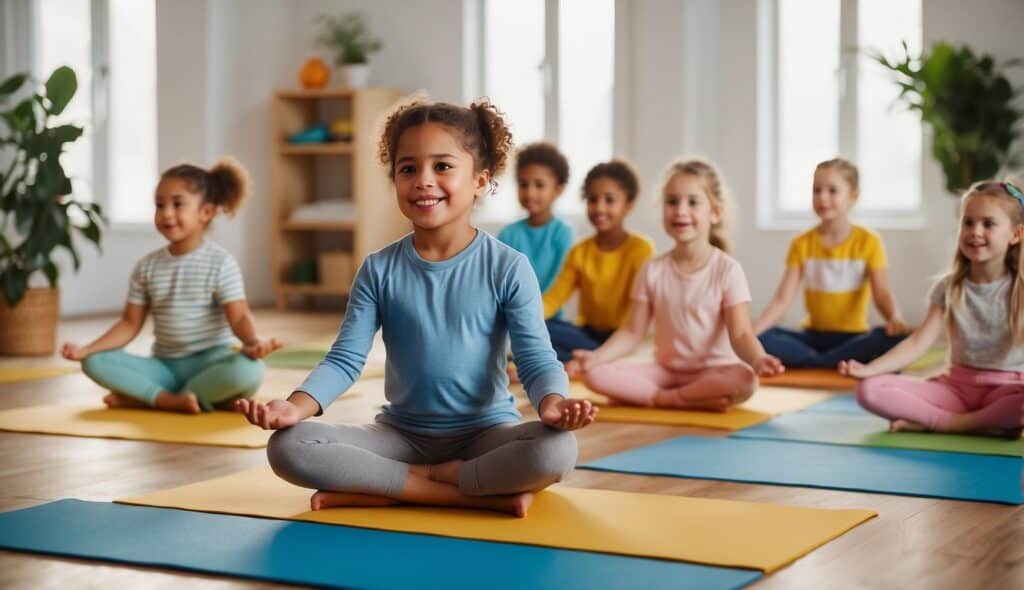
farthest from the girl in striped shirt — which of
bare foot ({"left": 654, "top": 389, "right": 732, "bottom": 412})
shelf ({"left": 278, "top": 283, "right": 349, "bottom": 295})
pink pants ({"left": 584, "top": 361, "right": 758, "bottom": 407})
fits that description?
shelf ({"left": 278, "top": 283, "right": 349, "bottom": 295})

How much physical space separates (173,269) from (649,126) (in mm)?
3160

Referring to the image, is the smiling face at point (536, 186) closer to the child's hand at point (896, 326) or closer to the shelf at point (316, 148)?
the child's hand at point (896, 326)

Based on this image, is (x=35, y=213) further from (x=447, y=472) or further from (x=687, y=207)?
(x=447, y=472)

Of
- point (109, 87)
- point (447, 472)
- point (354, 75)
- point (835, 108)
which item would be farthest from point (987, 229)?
point (109, 87)

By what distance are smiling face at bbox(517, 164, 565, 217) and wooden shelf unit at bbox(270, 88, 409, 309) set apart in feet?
8.14

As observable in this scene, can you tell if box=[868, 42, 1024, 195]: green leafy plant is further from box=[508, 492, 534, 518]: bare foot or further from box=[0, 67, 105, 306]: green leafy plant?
box=[508, 492, 534, 518]: bare foot

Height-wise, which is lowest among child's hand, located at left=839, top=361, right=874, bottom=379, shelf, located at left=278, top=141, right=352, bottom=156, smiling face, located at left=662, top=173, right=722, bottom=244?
child's hand, located at left=839, top=361, right=874, bottom=379

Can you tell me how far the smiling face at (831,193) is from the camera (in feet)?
13.5

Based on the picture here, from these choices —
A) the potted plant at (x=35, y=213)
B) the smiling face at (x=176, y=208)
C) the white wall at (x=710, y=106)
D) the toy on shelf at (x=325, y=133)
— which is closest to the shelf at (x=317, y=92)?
the toy on shelf at (x=325, y=133)

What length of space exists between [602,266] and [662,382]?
69 cm

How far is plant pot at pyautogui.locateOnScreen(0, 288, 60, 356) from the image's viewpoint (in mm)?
4871

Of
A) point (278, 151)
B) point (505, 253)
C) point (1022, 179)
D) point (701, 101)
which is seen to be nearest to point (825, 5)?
point (701, 101)

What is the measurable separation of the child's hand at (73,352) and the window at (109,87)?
372 centimetres

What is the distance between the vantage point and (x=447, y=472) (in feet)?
7.11
